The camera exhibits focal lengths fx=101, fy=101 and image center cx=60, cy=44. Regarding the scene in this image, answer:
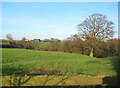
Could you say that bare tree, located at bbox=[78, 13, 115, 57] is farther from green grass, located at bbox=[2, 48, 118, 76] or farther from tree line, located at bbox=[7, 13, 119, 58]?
green grass, located at bbox=[2, 48, 118, 76]

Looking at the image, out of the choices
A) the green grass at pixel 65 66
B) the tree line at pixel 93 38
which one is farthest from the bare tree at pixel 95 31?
the green grass at pixel 65 66

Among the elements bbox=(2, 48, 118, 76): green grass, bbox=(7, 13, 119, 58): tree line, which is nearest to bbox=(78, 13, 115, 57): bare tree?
bbox=(7, 13, 119, 58): tree line

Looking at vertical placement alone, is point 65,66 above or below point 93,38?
below

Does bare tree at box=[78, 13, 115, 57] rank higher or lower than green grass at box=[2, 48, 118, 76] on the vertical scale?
higher

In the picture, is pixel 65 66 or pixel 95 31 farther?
pixel 95 31

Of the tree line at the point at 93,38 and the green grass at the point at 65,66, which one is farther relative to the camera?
the tree line at the point at 93,38

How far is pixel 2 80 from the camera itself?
2.18 metres

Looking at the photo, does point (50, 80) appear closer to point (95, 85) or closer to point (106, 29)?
point (95, 85)

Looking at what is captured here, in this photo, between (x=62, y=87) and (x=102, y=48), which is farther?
(x=102, y=48)

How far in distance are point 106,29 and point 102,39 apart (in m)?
2.17

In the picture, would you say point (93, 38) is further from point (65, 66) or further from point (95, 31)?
point (65, 66)

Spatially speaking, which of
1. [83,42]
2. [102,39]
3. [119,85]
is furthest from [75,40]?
[119,85]

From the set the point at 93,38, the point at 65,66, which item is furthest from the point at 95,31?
the point at 65,66

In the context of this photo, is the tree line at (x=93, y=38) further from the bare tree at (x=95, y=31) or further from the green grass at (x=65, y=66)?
the green grass at (x=65, y=66)
